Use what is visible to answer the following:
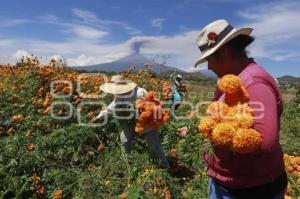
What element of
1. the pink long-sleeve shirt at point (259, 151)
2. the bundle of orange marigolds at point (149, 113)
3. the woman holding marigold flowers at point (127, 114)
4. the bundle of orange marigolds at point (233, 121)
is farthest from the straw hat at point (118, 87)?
the bundle of orange marigolds at point (233, 121)

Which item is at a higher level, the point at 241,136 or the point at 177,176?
the point at 241,136

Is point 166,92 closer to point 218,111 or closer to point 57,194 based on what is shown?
point 57,194

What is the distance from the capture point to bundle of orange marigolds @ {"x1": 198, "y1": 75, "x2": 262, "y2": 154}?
2.10 meters

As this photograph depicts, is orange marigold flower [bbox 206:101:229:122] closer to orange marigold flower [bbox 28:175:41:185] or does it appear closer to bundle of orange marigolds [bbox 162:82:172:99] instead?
orange marigold flower [bbox 28:175:41:185]

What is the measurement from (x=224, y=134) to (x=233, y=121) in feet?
0.31

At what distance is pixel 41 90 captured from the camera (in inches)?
305

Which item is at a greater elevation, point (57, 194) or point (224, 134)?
point (224, 134)

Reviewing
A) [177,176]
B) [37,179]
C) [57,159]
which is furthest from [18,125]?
[177,176]

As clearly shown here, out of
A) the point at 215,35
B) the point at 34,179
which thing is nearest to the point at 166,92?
the point at 34,179

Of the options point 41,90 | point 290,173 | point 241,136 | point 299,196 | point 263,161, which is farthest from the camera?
point 41,90

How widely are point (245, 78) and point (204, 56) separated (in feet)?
0.90

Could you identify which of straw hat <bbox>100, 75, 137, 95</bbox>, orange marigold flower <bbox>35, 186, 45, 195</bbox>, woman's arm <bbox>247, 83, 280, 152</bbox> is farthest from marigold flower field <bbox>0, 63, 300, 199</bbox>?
woman's arm <bbox>247, 83, 280, 152</bbox>

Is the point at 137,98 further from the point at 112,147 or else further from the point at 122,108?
the point at 112,147

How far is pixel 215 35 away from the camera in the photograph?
8.21ft
